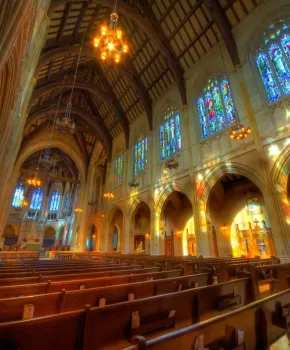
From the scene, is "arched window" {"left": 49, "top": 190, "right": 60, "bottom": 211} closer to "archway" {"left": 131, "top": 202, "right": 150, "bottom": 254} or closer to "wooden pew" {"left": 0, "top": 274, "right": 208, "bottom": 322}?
"archway" {"left": 131, "top": 202, "right": 150, "bottom": 254}

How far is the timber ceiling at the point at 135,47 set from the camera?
9.76m

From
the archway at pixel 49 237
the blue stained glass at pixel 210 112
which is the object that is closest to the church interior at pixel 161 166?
the blue stained glass at pixel 210 112

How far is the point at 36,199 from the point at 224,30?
107ft

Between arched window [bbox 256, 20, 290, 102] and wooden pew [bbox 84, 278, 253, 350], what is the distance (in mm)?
8410

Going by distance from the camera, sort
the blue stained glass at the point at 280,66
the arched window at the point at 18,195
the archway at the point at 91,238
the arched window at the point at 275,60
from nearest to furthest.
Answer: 1. the blue stained glass at the point at 280,66
2. the arched window at the point at 275,60
3. the archway at the point at 91,238
4. the arched window at the point at 18,195

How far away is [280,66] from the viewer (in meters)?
7.89

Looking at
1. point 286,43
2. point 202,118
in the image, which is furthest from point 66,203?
point 286,43

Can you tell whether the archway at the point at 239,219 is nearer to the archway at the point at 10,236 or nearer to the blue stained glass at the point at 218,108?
the blue stained glass at the point at 218,108

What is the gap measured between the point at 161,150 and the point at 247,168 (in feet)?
20.2

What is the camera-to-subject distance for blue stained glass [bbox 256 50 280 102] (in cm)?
777

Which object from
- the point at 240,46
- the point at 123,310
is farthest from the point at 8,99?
the point at 240,46

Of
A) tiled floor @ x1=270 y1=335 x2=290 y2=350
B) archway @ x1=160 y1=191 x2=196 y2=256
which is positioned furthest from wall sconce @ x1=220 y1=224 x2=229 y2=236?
tiled floor @ x1=270 y1=335 x2=290 y2=350

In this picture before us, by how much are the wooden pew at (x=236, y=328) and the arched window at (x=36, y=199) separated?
34.4 m

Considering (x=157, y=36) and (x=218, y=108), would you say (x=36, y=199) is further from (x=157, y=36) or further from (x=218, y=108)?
(x=218, y=108)
